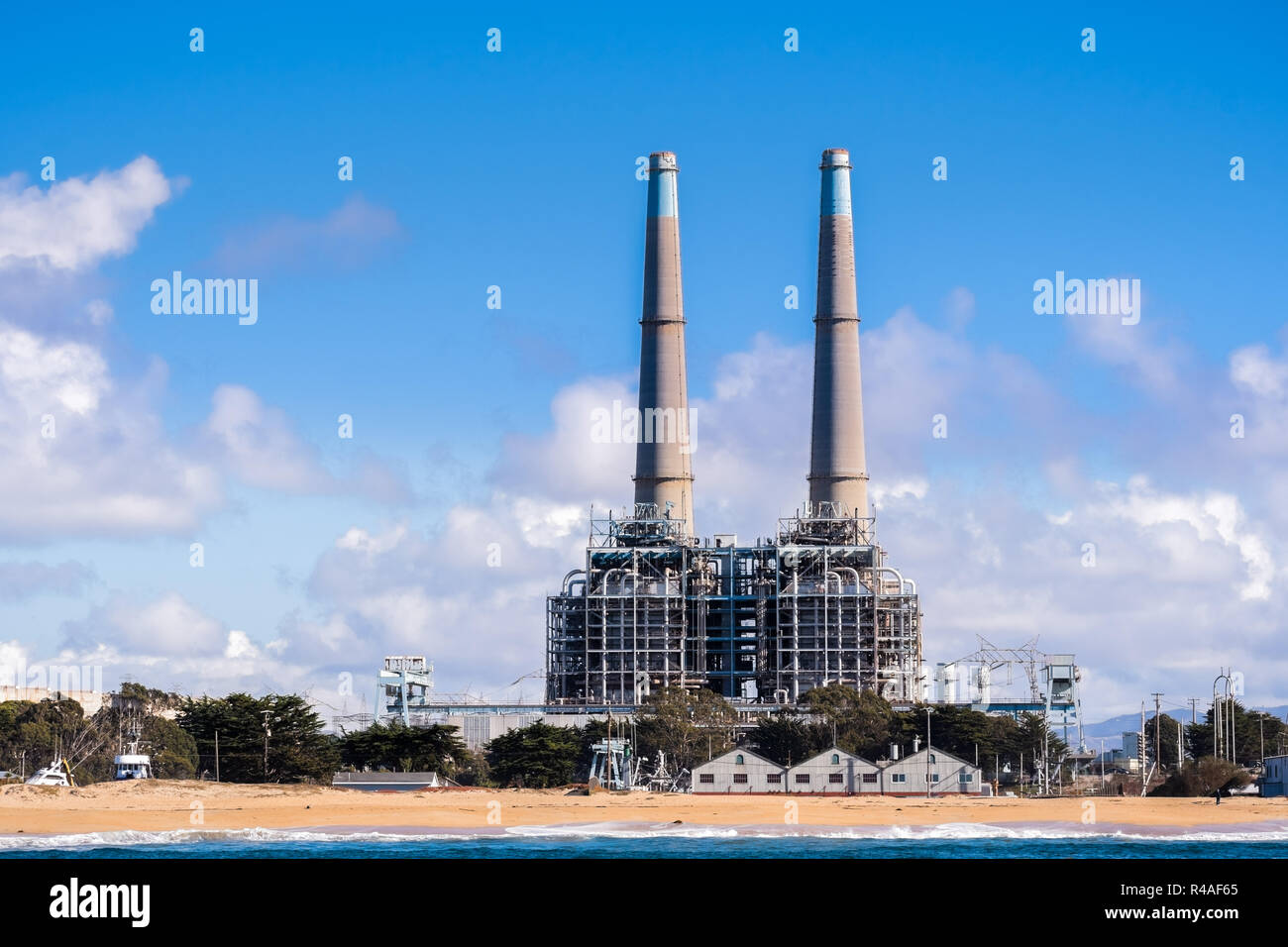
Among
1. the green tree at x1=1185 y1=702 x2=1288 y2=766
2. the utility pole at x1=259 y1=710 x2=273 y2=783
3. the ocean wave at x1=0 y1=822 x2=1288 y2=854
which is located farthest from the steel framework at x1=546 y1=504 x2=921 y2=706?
the ocean wave at x1=0 y1=822 x2=1288 y2=854

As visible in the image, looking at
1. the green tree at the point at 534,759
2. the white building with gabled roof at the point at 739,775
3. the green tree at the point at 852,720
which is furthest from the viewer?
the green tree at the point at 852,720

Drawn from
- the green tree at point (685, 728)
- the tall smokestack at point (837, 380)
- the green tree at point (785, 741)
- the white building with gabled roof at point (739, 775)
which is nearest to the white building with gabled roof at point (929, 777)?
the white building with gabled roof at point (739, 775)

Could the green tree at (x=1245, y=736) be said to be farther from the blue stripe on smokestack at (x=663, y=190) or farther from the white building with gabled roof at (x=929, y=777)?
the blue stripe on smokestack at (x=663, y=190)

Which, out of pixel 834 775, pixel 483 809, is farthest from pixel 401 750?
pixel 834 775

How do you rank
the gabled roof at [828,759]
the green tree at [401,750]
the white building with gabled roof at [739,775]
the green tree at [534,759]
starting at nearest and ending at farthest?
1. the gabled roof at [828,759]
2. the white building with gabled roof at [739,775]
3. the green tree at [401,750]
4. the green tree at [534,759]

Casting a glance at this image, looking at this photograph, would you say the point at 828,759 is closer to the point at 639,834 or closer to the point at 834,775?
the point at 834,775
